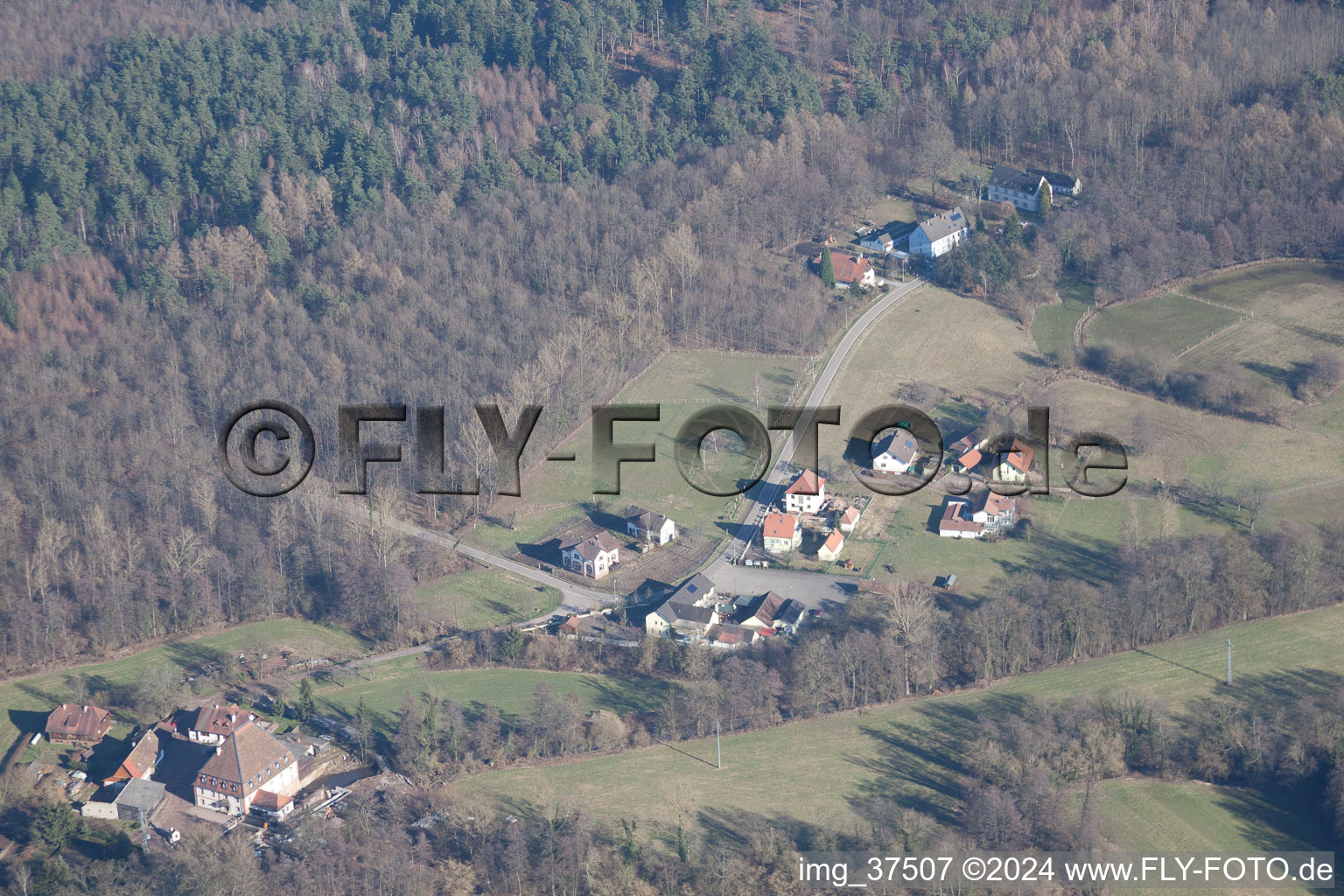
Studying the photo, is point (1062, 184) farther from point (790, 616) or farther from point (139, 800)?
point (139, 800)

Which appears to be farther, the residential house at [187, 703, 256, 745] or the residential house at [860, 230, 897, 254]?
the residential house at [860, 230, 897, 254]

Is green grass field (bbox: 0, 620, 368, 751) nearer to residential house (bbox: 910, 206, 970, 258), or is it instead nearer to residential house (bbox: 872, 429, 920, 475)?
residential house (bbox: 872, 429, 920, 475)

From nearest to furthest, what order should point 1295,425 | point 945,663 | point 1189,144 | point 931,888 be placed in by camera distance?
point 931,888
point 945,663
point 1295,425
point 1189,144

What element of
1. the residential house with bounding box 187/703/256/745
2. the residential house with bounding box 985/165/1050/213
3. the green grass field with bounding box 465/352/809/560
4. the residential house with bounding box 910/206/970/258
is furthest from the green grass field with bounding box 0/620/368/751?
the residential house with bounding box 985/165/1050/213

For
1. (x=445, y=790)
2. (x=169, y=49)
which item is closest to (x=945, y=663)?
(x=445, y=790)

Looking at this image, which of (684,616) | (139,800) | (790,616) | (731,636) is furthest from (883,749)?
(139,800)

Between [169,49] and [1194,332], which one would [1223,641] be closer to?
[1194,332]
